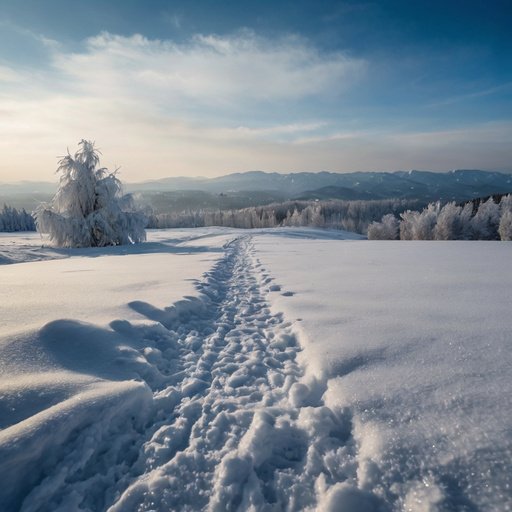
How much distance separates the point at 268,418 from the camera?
2070mm

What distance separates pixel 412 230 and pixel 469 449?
2934cm

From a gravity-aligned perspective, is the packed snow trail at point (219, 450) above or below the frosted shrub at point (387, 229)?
above

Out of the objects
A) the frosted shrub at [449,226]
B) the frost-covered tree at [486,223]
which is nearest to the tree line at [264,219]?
the frost-covered tree at [486,223]

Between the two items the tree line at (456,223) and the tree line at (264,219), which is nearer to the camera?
the tree line at (456,223)

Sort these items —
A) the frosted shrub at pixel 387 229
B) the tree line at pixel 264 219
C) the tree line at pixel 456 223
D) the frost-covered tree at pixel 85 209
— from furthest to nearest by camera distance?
the tree line at pixel 264 219
the frosted shrub at pixel 387 229
the tree line at pixel 456 223
the frost-covered tree at pixel 85 209

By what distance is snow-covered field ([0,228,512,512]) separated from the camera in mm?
1510

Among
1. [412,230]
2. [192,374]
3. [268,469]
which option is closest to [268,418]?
[268,469]

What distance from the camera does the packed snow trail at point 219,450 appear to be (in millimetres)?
1519

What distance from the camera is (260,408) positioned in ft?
7.25

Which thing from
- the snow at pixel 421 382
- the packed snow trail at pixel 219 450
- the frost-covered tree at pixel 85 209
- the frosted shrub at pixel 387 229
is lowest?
the frosted shrub at pixel 387 229

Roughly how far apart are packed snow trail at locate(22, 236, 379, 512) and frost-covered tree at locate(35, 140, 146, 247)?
16.6 meters

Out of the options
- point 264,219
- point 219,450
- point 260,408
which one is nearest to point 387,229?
point 260,408

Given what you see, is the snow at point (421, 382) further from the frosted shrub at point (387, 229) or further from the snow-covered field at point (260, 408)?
the frosted shrub at point (387, 229)

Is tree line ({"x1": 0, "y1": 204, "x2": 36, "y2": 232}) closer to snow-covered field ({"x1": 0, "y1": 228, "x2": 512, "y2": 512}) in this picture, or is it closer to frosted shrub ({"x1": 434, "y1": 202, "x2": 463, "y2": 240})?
snow-covered field ({"x1": 0, "y1": 228, "x2": 512, "y2": 512})
